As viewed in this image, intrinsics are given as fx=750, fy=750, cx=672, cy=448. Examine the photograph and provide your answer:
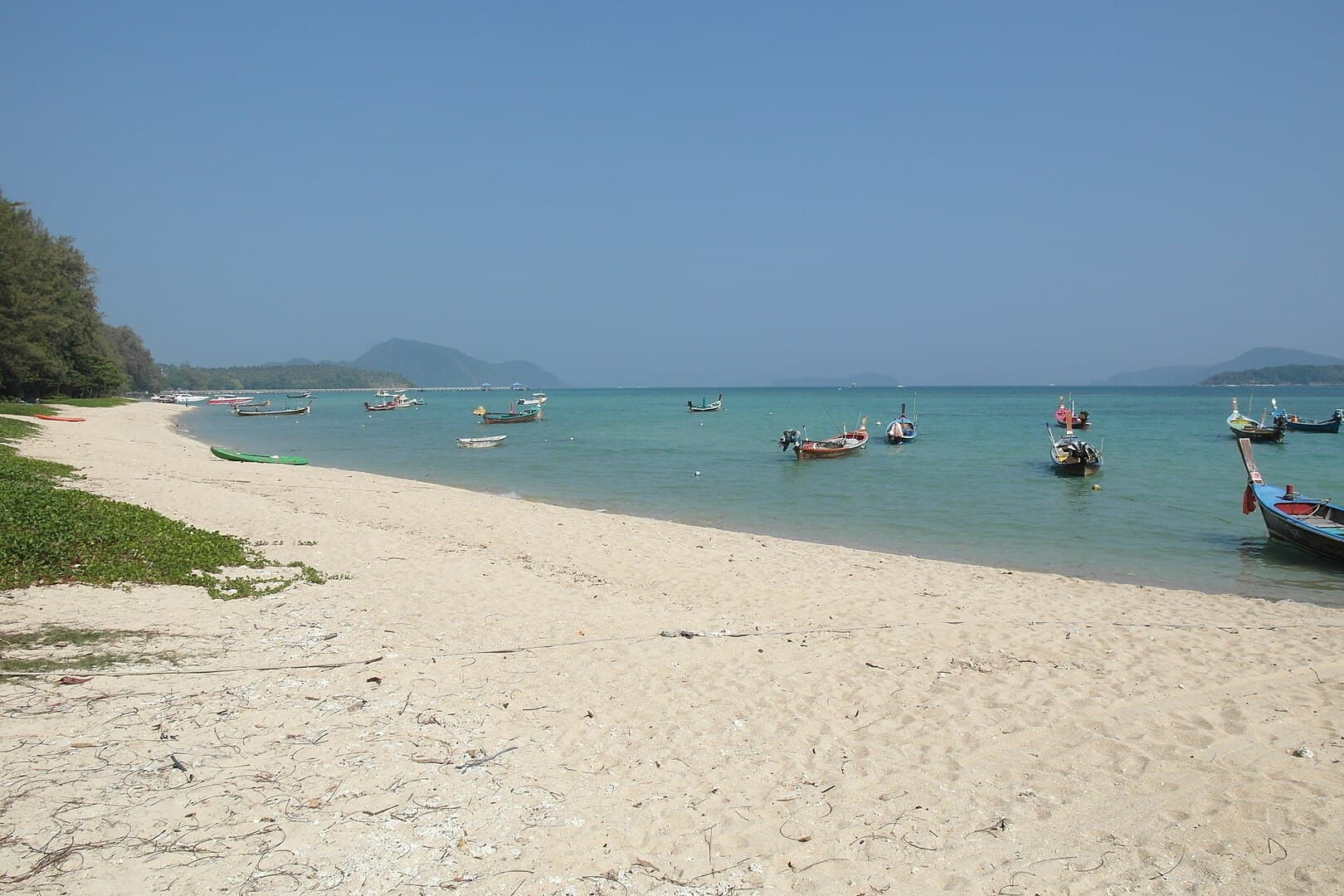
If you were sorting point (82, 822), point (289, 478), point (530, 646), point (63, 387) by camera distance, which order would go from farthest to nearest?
point (63, 387)
point (289, 478)
point (530, 646)
point (82, 822)

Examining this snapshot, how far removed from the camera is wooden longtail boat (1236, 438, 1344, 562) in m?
13.8

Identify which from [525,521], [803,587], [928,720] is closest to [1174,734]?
[928,720]

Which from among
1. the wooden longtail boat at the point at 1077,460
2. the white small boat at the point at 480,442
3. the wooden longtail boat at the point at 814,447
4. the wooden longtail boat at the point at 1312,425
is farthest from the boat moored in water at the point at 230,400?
the wooden longtail boat at the point at 1312,425

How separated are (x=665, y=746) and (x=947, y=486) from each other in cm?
2232

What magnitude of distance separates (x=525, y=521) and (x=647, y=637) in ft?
29.1

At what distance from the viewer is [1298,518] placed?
15117 millimetres

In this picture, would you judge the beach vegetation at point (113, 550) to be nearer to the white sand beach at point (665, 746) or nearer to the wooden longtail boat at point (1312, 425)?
the white sand beach at point (665, 746)

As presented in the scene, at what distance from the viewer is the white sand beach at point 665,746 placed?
416cm

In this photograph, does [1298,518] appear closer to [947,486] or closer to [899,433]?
[947,486]

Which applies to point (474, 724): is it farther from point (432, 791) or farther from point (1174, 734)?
point (1174, 734)

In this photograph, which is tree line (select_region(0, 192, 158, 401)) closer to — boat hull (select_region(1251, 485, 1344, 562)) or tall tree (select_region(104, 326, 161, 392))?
tall tree (select_region(104, 326, 161, 392))

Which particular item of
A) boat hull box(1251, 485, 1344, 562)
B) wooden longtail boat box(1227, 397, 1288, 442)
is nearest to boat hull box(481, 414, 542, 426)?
wooden longtail boat box(1227, 397, 1288, 442)

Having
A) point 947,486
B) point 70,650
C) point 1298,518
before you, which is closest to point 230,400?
point 947,486

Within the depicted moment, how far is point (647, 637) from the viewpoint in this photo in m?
8.34
